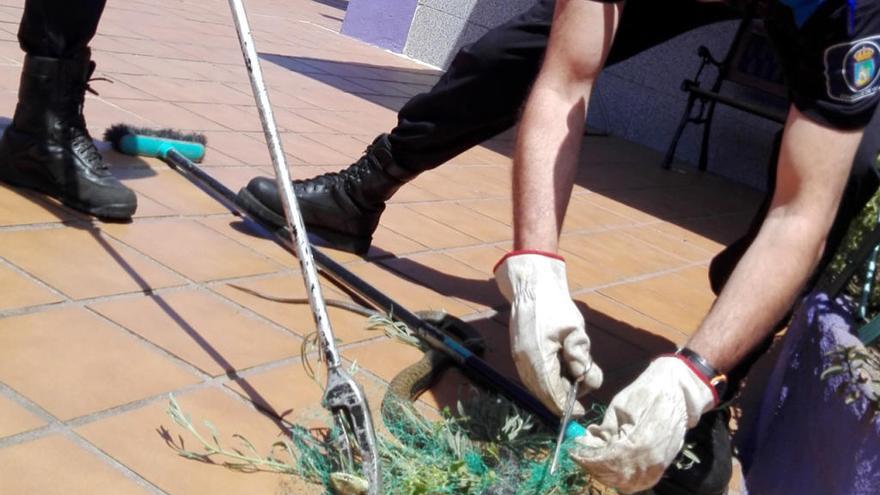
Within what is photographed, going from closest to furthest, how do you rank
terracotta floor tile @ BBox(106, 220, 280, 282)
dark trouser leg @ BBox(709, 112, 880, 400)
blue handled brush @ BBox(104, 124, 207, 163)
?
1. dark trouser leg @ BBox(709, 112, 880, 400)
2. terracotta floor tile @ BBox(106, 220, 280, 282)
3. blue handled brush @ BBox(104, 124, 207, 163)

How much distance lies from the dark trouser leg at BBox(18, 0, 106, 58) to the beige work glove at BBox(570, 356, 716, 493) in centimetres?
162

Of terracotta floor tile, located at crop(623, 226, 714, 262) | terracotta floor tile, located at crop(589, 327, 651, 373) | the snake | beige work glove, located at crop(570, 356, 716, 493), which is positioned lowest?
terracotta floor tile, located at crop(623, 226, 714, 262)

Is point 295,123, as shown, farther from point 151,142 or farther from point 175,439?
point 175,439

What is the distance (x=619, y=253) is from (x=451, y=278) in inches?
40.6

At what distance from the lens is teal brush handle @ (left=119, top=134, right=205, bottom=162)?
124 inches

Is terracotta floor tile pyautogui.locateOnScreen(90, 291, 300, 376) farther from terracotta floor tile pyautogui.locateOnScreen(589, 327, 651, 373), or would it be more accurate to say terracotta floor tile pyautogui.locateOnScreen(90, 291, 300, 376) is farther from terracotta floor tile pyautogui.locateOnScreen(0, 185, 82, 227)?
terracotta floor tile pyautogui.locateOnScreen(589, 327, 651, 373)

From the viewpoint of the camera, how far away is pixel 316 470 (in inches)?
67.5

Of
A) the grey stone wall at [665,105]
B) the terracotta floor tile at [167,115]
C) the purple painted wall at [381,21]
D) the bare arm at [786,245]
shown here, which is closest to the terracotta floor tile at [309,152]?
the terracotta floor tile at [167,115]

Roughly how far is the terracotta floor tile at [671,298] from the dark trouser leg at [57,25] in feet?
5.20

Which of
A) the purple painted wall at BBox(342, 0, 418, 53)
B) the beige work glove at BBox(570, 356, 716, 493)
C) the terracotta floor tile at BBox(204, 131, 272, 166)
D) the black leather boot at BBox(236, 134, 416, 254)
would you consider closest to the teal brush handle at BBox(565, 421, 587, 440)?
the beige work glove at BBox(570, 356, 716, 493)

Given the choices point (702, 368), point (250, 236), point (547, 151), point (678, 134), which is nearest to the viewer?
point (702, 368)

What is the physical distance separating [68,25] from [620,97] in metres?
4.42

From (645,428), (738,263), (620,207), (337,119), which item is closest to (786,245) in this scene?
(738,263)

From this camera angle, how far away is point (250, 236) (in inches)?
111
